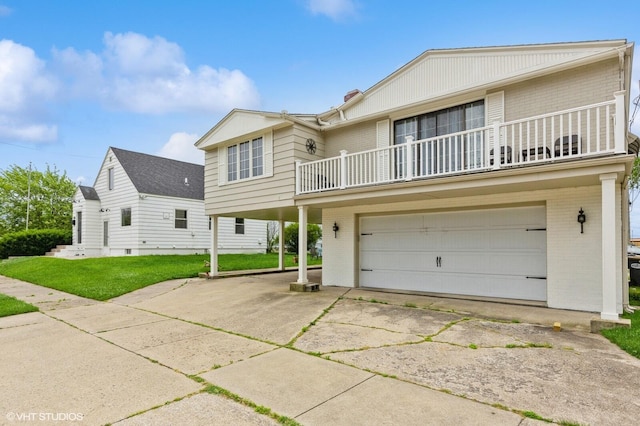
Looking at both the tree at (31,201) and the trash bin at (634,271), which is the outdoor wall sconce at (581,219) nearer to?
the trash bin at (634,271)

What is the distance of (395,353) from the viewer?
4.67 metres

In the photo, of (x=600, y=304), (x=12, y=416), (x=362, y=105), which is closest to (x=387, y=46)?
(x=362, y=105)

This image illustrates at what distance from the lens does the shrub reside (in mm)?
21609

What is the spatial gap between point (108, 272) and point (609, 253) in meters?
14.7

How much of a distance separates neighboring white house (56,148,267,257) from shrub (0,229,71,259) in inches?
100

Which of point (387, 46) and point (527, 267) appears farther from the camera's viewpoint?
point (387, 46)

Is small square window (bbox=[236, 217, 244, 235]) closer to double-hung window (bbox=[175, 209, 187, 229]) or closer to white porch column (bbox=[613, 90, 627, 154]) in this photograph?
double-hung window (bbox=[175, 209, 187, 229])

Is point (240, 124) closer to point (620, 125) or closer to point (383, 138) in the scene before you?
point (383, 138)

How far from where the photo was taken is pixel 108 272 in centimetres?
1333

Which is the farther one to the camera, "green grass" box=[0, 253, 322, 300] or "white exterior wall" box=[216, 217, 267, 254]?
"white exterior wall" box=[216, 217, 267, 254]

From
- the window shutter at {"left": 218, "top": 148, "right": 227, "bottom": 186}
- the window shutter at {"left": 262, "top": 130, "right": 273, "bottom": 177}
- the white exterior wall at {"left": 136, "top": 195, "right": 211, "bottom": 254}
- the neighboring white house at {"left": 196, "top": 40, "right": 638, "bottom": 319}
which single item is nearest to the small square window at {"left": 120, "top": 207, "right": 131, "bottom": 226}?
the white exterior wall at {"left": 136, "top": 195, "right": 211, "bottom": 254}

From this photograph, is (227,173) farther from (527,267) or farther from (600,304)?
(600,304)

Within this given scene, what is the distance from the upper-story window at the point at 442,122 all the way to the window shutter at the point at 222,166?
5.76m

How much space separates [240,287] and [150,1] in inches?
420
